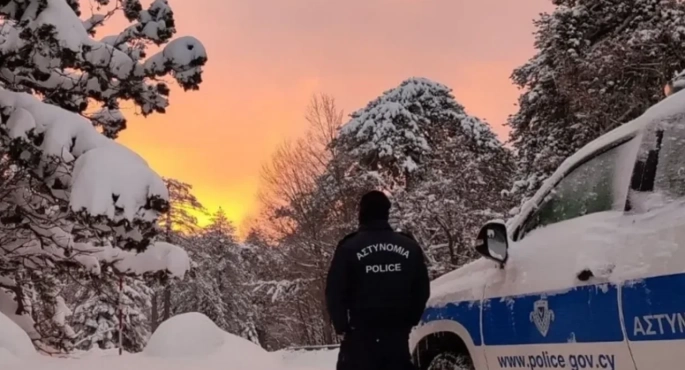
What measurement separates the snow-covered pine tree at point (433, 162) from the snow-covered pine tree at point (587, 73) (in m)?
2.74

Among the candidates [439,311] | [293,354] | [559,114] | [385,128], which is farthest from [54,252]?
[385,128]

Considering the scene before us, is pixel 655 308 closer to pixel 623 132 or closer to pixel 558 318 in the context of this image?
pixel 558 318

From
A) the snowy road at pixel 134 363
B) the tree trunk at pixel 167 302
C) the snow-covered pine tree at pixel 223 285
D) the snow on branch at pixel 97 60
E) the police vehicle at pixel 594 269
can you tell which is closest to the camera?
the police vehicle at pixel 594 269

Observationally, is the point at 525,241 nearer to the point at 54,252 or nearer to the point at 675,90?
the point at 675,90

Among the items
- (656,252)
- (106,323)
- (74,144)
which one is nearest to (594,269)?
(656,252)

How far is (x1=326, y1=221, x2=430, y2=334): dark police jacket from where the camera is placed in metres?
3.71

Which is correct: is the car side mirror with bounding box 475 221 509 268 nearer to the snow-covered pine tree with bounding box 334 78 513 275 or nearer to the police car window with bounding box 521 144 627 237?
the police car window with bounding box 521 144 627 237

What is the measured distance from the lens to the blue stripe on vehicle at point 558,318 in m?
3.04

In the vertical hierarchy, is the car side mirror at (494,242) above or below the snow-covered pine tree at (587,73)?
below

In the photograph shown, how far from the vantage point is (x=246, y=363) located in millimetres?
9125

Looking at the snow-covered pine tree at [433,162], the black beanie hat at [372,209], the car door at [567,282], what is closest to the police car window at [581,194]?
the car door at [567,282]

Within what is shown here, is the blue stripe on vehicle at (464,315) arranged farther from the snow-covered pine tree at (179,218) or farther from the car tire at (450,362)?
the snow-covered pine tree at (179,218)

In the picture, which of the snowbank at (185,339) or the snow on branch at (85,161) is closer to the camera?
the snow on branch at (85,161)

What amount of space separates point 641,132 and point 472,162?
80.4 feet
